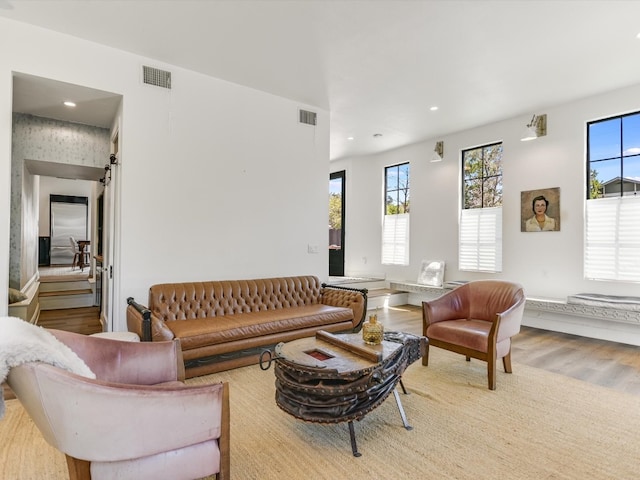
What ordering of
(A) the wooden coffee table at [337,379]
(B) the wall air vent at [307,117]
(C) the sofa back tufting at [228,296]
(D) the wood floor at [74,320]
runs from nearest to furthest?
(A) the wooden coffee table at [337,379]
(C) the sofa back tufting at [228,296]
(D) the wood floor at [74,320]
(B) the wall air vent at [307,117]

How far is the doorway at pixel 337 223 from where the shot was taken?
897cm

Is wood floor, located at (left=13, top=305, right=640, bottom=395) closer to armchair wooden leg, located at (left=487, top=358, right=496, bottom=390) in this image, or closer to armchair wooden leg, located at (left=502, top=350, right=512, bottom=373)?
armchair wooden leg, located at (left=502, top=350, right=512, bottom=373)

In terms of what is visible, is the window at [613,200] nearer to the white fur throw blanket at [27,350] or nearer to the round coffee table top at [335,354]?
the round coffee table top at [335,354]

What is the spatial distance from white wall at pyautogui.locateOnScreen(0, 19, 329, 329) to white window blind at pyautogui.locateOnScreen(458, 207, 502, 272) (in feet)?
9.45

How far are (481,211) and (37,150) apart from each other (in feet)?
22.8

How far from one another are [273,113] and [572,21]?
3.50 m

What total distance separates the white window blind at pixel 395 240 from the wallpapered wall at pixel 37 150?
5.65 m

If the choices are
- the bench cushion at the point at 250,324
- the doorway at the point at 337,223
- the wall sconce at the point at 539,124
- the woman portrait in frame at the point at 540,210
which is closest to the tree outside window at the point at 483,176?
the woman portrait in frame at the point at 540,210

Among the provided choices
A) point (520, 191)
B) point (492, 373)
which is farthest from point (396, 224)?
point (492, 373)

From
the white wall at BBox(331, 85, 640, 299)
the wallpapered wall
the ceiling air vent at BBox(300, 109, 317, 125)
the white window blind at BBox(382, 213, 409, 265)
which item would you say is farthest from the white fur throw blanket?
the white window blind at BBox(382, 213, 409, 265)

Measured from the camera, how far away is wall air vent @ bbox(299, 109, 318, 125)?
17.5 ft

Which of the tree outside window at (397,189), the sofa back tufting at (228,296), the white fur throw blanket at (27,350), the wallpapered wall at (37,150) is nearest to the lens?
the white fur throw blanket at (27,350)

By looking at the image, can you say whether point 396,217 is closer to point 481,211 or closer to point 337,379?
point 481,211

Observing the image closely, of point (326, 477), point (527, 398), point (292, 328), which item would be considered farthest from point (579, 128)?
point (326, 477)
